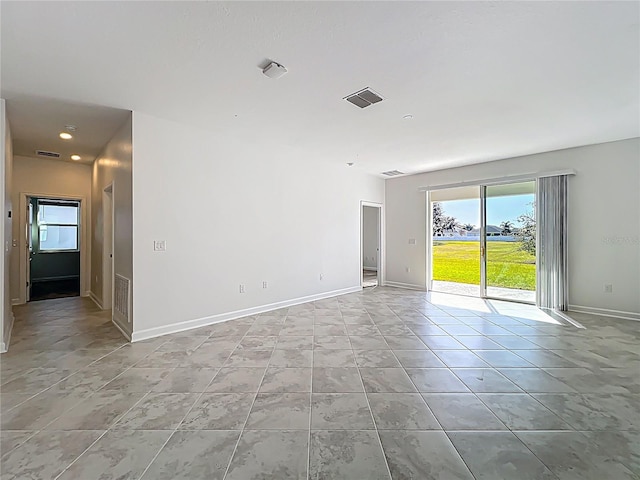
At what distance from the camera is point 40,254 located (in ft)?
23.0

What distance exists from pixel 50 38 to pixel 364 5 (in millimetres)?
2327

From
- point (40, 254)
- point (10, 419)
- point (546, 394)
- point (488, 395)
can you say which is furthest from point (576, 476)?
point (40, 254)

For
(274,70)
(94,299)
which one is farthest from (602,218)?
(94,299)

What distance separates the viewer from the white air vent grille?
3584 mm

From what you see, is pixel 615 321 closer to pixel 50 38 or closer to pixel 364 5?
pixel 364 5

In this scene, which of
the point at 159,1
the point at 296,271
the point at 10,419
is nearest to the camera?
the point at 159,1

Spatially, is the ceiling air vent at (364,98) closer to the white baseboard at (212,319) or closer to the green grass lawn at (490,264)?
the white baseboard at (212,319)

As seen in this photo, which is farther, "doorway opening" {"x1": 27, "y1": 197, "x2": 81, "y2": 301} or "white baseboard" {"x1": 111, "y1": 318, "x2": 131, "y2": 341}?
"doorway opening" {"x1": 27, "y1": 197, "x2": 81, "y2": 301}

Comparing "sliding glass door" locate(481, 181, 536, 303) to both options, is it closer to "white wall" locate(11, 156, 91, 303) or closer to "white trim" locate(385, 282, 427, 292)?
"white trim" locate(385, 282, 427, 292)

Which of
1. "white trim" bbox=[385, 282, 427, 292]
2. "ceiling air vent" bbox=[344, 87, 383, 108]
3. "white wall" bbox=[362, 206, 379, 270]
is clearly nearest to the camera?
"ceiling air vent" bbox=[344, 87, 383, 108]

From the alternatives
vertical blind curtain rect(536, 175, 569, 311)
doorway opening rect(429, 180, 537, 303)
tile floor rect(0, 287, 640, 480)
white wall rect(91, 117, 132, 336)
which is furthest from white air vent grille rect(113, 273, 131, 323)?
vertical blind curtain rect(536, 175, 569, 311)

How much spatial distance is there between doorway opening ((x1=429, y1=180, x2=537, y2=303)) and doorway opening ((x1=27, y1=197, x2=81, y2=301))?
28.6ft

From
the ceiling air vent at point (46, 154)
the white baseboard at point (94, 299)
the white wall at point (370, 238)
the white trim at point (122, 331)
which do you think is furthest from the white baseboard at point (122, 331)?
the white wall at point (370, 238)

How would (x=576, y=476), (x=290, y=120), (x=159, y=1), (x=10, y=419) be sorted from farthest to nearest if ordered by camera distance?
(x=290, y=120), (x=10, y=419), (x=159, y=1), (x=576, y=476)
